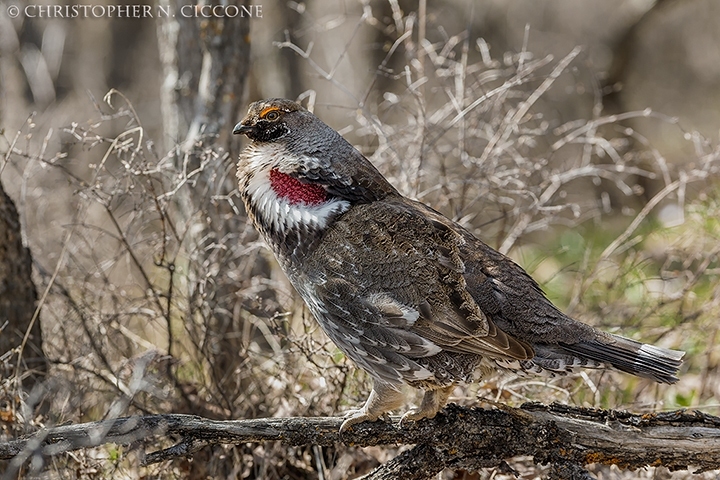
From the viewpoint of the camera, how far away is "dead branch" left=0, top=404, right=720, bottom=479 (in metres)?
3.57

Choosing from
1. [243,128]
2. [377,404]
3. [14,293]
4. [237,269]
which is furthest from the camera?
[237,269]

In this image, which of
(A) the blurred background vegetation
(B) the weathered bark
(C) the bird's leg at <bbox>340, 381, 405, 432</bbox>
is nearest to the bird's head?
(A) the blurred background vegetation

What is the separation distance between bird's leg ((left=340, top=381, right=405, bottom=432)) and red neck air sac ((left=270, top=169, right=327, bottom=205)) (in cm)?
101

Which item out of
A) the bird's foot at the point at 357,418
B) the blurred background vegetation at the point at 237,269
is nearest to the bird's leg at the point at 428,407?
the bird's foot at the point at 357,418

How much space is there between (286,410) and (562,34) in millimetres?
9521

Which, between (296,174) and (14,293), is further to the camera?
(14,293)

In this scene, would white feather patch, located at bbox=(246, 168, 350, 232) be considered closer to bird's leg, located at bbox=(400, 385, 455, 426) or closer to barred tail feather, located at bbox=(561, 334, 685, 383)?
bird's leg, located at bbox=(400, 385, 455, 426)

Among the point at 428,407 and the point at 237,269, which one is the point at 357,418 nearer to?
the point at 428,407

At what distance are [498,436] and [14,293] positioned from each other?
9.93ft

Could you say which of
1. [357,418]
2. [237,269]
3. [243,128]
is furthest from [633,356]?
[237,269]

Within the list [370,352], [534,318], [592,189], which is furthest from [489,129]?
[592,189]

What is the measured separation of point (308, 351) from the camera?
14.4 ft

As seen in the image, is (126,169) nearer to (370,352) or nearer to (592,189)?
(370,352)

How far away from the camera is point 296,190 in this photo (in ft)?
12.5
